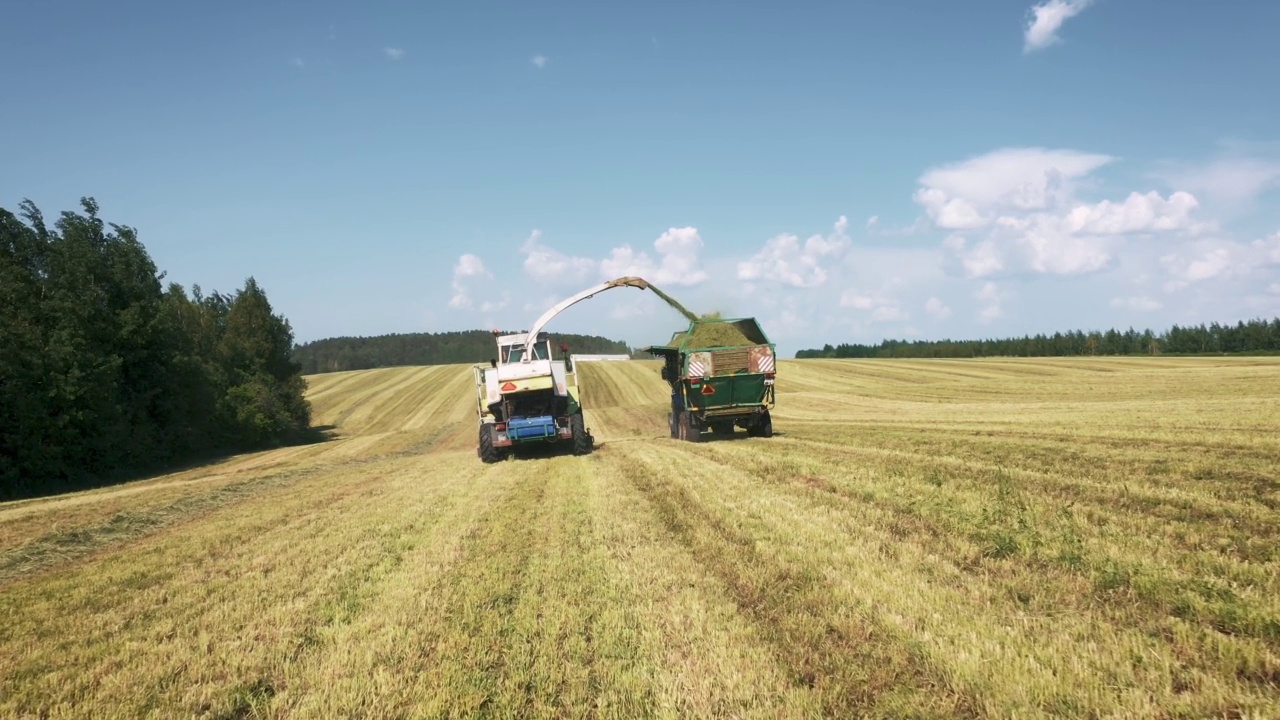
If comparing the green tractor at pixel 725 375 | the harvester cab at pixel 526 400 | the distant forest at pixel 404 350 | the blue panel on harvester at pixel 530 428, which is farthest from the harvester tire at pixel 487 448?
the distant forest at pixel 404 350

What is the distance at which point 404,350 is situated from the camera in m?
108

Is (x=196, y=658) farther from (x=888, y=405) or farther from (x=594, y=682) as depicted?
(x=888, y=405)

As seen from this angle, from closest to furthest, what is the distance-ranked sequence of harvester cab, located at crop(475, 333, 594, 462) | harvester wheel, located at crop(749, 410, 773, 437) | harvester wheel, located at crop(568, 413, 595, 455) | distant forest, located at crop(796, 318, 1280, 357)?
1. harvester cab, located at crop(475, 333, 594, 462)
2. harvester wheel, located at crop(568, 413, 595, 455)
3. harvester wheel, located at crop(749, 410, 773, 437)
4. distant forest, located at crop(796, 318, 1280, 357)

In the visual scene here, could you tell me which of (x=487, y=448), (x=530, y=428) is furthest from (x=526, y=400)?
(x=487, y=448)

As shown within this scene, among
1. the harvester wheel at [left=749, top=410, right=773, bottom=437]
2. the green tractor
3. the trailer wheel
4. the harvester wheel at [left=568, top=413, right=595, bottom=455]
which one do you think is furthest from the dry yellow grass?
the trailer wheel

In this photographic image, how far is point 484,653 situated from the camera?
175 inches

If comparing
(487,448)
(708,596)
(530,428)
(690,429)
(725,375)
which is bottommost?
(487,448)

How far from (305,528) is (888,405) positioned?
29.9 meters

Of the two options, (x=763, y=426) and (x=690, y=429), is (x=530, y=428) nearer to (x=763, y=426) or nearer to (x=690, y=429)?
(x=690, y=429)

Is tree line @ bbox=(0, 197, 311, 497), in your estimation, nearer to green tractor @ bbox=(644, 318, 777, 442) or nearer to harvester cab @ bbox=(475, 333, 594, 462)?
harvester cab @ bbox=(475, 333, 594, 462)

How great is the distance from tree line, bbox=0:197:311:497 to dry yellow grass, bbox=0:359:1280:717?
1348 centimetres

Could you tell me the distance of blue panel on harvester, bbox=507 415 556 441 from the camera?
56.7 ft

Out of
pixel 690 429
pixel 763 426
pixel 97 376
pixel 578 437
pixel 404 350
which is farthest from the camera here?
pixel 404 350

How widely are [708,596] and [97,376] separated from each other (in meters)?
28.5
